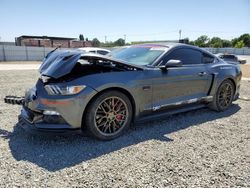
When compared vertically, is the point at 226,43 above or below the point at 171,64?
above

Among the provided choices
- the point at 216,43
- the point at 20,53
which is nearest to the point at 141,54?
the point at 20,53

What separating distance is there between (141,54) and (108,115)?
1426mm

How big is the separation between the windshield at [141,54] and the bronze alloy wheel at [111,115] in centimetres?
89

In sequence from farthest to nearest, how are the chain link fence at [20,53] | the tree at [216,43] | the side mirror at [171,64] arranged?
1. the tree at [216,43]
2. the chain link fence at [20,53]
3. the side mirror at [171,64]

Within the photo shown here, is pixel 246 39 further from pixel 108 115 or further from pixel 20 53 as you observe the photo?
pixel 108 115

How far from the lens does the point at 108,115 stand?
3463mm

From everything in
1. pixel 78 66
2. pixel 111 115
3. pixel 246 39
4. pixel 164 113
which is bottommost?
pixel 164 113

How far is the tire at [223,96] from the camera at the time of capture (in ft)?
16.4

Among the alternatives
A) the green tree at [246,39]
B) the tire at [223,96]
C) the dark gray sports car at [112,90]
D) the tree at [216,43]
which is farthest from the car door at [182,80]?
the green tree at [246,39]

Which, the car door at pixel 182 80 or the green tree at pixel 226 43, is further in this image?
the green tree at pixel 226 43

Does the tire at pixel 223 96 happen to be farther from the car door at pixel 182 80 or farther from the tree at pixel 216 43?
the tree at pixel 216 43

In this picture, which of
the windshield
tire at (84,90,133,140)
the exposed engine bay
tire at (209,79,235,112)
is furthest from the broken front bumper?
tire at (209,79,235,112)

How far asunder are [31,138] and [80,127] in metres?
0.84

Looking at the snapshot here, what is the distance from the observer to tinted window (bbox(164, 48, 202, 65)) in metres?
4.25
